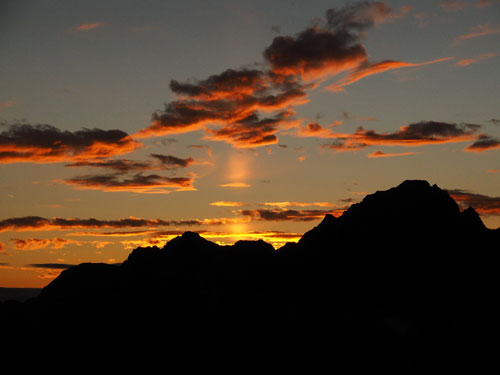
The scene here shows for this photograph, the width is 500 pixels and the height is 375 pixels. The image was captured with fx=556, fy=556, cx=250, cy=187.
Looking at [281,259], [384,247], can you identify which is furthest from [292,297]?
[384,247]

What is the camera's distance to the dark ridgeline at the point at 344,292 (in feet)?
483

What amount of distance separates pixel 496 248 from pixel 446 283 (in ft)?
62.4

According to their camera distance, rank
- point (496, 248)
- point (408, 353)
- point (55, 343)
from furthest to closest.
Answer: point (55, 343), point (496, 248), point (408, 353)

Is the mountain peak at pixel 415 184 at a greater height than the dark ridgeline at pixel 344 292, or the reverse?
the mountain peak at pixel 415 184

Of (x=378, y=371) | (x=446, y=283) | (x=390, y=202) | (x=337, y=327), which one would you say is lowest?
(x=378, y=371)

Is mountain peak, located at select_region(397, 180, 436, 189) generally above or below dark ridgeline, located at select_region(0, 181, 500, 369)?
above

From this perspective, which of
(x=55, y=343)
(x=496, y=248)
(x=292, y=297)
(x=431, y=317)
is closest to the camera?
(x=431, y=317)

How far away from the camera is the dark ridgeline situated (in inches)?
5797

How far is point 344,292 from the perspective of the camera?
552 feet

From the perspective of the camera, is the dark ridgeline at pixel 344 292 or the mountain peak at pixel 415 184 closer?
the dark ridgeline at pixel 344 292

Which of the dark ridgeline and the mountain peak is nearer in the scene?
the dark ridgeline

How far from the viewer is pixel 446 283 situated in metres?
159

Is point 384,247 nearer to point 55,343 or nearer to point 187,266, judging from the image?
point 187,266

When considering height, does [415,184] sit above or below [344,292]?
above
